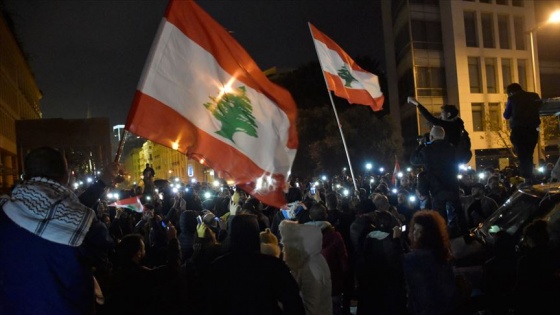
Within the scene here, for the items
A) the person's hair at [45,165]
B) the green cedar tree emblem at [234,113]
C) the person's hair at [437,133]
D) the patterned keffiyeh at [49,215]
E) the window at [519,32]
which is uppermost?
the window at [519,32]

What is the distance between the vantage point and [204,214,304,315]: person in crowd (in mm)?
3453

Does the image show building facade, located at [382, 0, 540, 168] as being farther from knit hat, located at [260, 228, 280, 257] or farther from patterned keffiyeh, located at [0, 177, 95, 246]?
patterned keffiyeh, located at [0, 177, 95, 246]

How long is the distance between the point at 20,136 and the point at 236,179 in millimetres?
27868

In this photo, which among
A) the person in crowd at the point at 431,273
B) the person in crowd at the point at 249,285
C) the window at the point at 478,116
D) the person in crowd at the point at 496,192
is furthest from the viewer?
the window at the point at 478,116

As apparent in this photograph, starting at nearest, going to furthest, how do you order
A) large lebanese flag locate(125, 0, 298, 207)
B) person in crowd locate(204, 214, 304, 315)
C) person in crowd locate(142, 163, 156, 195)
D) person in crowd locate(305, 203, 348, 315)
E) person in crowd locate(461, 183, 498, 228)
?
person in crowd locate(204, 214, 304, 315) < large lebanese flag locate(125, 0, 298, 207) < person in crowd locate(305, 203, 348, 315) < person in crowd locate(461, 183, 498, 228) < person in crowd locate(142, 163, 156, 195)

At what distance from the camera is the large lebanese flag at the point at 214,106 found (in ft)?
15.6

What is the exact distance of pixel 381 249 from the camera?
5.57 meters

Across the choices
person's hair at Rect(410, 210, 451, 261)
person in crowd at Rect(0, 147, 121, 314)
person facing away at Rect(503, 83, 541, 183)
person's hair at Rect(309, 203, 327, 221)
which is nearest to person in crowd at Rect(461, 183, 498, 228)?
person facing away at Rect(503, 83, 541, 183)

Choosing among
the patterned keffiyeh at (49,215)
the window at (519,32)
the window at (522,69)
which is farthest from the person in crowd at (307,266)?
the window at (519,32)

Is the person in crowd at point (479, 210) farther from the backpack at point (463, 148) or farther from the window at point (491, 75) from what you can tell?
the window at point (491, 75)

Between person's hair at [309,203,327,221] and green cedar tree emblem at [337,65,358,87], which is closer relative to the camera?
person's hair at [309,203,327,221]

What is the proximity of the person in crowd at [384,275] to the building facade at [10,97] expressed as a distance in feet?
106

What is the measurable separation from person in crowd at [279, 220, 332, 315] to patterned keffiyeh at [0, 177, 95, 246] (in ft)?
6.97

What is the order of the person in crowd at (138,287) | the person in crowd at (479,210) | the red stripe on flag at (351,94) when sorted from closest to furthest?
the person in crowd at (138,287)
the person in crowd at (479,210)
the red stripe on flag at (351,94)
